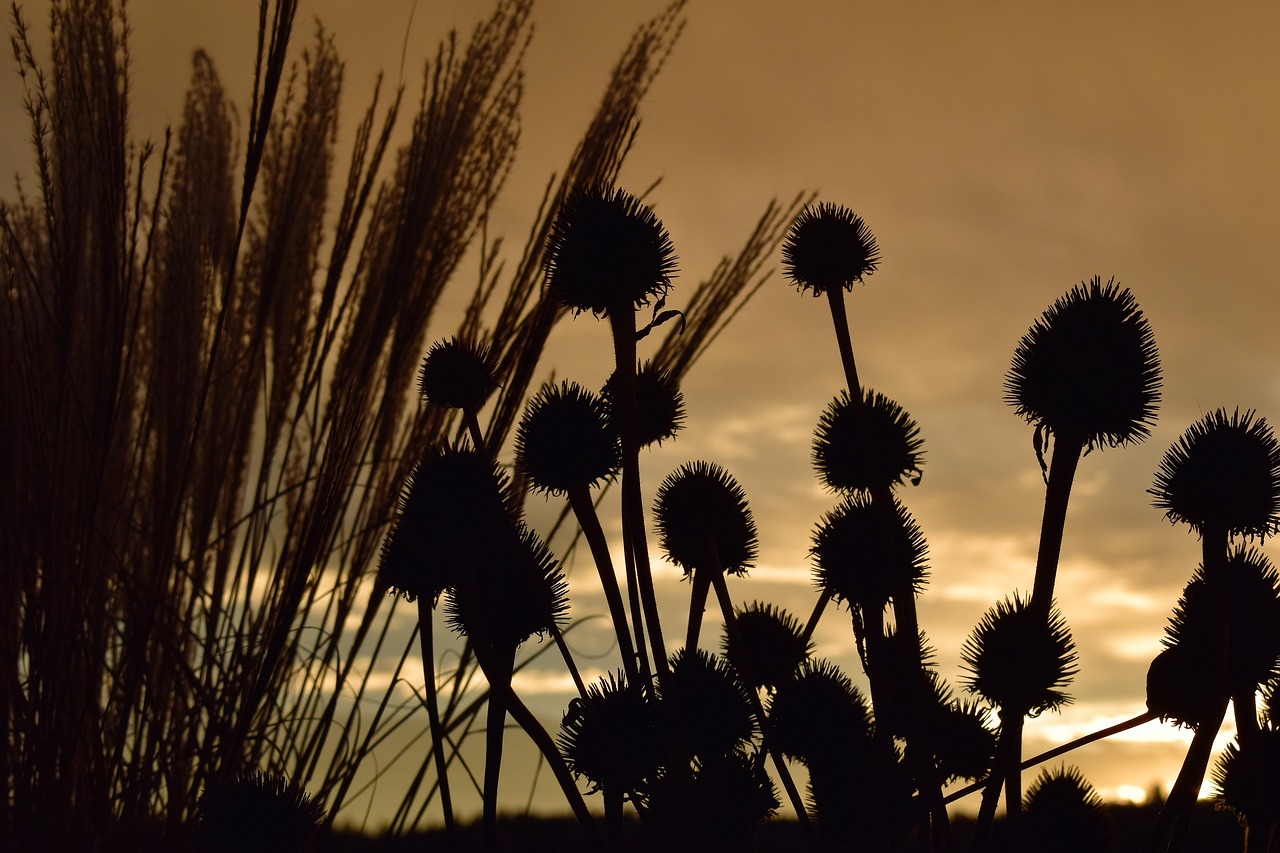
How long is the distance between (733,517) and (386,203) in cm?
96

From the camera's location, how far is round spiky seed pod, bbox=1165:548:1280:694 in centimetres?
92

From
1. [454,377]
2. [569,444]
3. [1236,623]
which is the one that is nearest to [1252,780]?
[1236,623]

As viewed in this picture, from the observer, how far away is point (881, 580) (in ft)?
3.62

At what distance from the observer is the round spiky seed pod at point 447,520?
0.97 meters

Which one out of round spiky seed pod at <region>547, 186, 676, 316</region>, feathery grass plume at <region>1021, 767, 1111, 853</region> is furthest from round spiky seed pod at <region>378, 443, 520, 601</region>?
feathery grass plume at <region>1021, 767, 1111, 853</region>

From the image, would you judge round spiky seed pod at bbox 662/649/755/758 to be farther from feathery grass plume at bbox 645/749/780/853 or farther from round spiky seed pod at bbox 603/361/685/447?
A: round spiky seed pod at bbox 603/361/685/447

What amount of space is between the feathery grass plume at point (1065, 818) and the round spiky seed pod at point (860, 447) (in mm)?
328

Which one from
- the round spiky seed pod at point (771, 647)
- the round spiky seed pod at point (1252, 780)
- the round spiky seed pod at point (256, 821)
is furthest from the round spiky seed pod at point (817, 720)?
the round spiky seed pod at point (256, 821)

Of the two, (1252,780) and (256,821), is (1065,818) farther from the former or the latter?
(256,821)

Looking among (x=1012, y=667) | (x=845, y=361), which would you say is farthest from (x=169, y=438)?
(x=1012, y=667)

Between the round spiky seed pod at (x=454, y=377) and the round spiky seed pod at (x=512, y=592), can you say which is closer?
the round spiky seed pod at (x=512, y=592)

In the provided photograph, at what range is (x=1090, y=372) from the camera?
3.20ft

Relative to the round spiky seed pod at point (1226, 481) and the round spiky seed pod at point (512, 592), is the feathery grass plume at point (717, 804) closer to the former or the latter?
the round spiky seed pod at point (512, 592)

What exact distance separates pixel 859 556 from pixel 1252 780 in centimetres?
38
